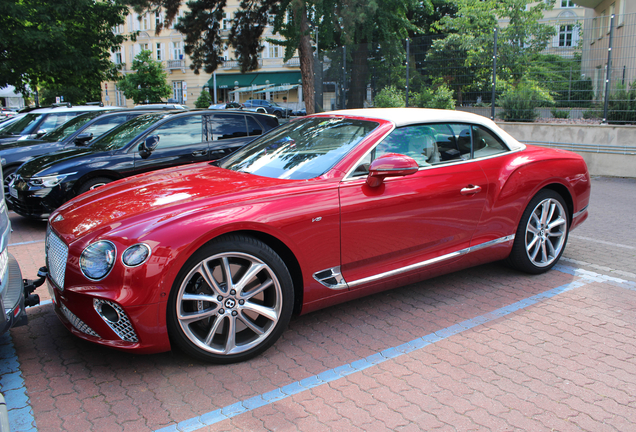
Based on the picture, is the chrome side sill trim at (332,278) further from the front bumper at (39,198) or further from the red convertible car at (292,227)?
the front bumper at (39,198)

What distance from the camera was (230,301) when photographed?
3.09m

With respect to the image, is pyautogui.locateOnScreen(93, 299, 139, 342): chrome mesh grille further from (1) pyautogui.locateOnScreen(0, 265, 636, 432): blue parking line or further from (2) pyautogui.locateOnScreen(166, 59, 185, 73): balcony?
(2) pyautogui.locateOnScreen(166, 59, 185, 73): balcony

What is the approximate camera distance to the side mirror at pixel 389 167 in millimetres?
3436

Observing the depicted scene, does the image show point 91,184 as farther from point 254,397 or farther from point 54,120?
point 54,120

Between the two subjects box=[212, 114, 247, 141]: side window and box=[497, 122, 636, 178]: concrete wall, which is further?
box=[497, 122, 636, 178]: concrete wall

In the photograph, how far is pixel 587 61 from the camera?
11617mm

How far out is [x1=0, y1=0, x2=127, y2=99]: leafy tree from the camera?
65.1 feet

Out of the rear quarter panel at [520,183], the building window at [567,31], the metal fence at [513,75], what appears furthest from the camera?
the building window at [567,31]

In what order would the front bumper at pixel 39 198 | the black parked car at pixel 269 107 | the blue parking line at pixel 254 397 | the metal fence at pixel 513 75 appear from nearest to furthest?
the blue parking line at pixel 254 397
the front bumper at pixel 39 198
the metal fence at pixel 513 75
the black parked car at pixel 269 107

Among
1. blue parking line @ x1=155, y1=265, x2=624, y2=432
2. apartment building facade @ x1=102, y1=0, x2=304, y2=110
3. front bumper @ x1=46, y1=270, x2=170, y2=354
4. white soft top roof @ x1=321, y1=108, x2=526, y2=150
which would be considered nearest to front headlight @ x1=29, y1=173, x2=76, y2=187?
white soft top roof @ x1=321, y1=108, x2=526, y2=150

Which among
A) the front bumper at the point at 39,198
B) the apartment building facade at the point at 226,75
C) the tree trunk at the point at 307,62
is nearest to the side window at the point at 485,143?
the front bumper at the point at 39,198

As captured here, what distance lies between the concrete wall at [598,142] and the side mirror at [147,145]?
9.19 meters

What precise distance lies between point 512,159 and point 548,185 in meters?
0.49

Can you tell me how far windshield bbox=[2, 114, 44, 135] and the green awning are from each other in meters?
Answer: 44.1
